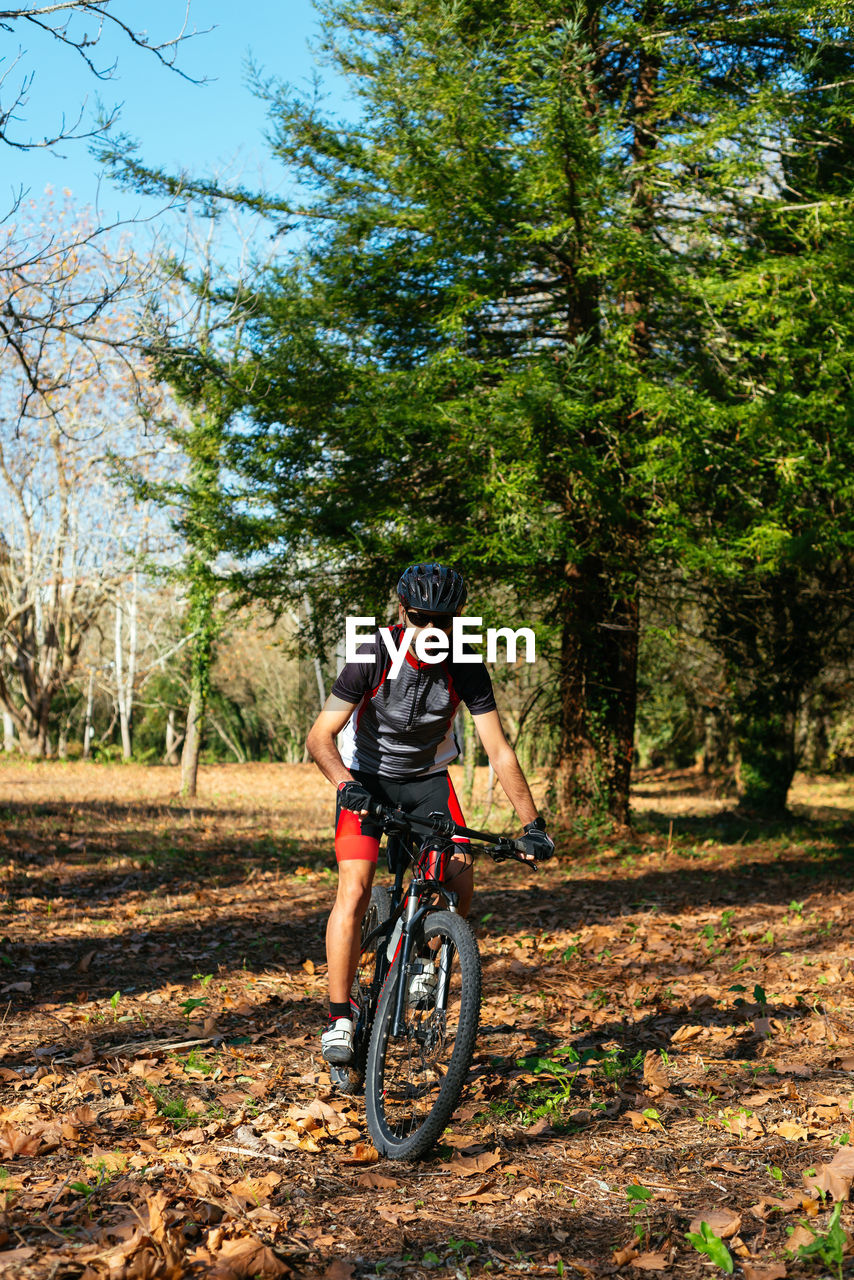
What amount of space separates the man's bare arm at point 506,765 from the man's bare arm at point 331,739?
54cm

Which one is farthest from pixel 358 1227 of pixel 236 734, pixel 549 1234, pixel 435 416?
pixel 236 734

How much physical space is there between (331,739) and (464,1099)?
1.69 metres

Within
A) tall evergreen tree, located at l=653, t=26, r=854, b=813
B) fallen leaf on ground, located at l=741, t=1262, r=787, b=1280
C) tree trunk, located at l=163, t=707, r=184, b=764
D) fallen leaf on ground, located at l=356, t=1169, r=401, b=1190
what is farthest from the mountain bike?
tree trunk, located at l=163, t=707, r=184, b=764

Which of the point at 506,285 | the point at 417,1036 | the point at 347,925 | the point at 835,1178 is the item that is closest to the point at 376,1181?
the point at 417,1036

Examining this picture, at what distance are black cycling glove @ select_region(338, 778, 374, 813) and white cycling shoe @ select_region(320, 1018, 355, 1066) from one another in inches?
37.8

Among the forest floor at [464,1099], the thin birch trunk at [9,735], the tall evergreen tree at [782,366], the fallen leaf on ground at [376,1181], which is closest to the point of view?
the forest floor at [464,1099]

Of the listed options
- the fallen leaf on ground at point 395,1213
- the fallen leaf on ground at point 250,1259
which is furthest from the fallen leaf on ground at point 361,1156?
the fallen leaf on ground at point 250,1259

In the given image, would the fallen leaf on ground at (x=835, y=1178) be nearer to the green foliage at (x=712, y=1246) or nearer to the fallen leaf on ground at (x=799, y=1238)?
the fallen leaf on ground at (x=799, y=1238)

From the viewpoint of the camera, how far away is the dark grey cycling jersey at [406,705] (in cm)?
428

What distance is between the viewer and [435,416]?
33.2ft

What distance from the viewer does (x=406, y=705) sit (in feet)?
14.1

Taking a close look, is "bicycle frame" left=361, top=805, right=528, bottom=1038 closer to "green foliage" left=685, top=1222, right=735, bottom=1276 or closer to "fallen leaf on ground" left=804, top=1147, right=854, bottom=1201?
"green foliage" left=685, top=1222, right=735, bottom=1276

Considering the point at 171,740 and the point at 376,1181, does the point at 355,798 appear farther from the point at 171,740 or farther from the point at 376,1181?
the point at 171,740

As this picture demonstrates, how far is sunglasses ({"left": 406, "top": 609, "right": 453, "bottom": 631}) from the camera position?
421cm
